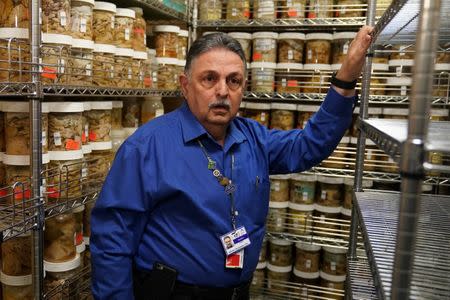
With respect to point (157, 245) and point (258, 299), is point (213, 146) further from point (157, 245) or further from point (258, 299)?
point (258, 299)

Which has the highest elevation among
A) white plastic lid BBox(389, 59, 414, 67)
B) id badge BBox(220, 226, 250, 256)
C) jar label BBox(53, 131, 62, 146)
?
white plastic lid BBox(389, 59, 414, 67)

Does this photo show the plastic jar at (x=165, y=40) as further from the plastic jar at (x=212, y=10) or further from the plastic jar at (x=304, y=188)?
the plastic jar at (x=304, y=188)

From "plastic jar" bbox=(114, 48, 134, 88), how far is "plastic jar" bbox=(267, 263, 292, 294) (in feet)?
4.88

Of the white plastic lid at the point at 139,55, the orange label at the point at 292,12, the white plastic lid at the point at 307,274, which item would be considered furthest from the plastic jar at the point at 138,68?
the white plastic lid at the point at 307,274

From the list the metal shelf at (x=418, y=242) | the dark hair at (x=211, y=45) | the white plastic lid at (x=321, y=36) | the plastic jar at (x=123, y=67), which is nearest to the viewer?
the metal shelf at (x=418, y=242)

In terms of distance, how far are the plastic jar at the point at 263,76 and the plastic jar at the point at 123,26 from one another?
880mm

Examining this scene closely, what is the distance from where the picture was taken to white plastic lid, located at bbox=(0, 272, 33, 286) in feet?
5.22

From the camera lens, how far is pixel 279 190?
264cm

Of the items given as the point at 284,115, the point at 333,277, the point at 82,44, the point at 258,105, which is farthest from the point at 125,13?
the point at 333,277

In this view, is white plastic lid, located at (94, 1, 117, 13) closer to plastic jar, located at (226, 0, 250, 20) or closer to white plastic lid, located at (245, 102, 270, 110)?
plastic jar, located at (226, 0, 250, 20)

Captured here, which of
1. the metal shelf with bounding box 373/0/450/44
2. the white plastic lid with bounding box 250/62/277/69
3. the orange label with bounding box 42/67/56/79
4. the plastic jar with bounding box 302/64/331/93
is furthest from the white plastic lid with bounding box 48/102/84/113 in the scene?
the plastic jar with bounding box 302/64/331/93

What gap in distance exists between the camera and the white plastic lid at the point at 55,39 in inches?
60.4

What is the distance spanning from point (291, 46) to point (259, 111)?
449 millimetres

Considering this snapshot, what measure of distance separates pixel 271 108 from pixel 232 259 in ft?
4.69
